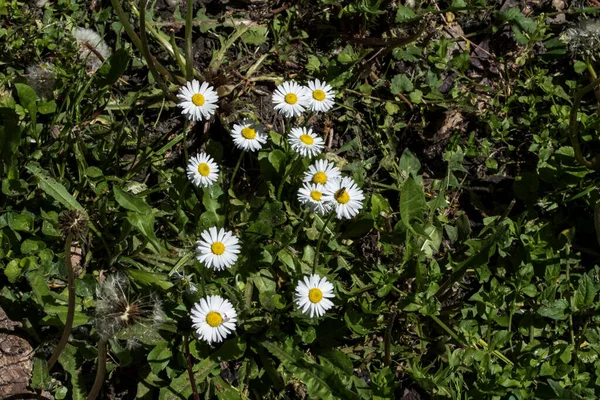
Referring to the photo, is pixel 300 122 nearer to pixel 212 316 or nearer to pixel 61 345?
pixel 212 316

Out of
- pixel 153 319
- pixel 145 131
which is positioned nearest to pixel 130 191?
pixel 145 131

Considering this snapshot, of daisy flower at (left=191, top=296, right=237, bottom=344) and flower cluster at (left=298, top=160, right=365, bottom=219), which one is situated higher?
flower cluster at (left=298, top=160, right=365, bottom=219)

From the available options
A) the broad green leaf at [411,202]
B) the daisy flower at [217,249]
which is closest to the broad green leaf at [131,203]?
the daisy flower at [217,249]

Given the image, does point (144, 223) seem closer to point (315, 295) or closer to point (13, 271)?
point (13, 271)

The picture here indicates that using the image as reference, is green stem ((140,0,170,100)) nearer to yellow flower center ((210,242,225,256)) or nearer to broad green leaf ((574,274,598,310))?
yellow flower center ((210,242,225,256))

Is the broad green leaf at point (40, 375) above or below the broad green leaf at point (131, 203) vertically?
below

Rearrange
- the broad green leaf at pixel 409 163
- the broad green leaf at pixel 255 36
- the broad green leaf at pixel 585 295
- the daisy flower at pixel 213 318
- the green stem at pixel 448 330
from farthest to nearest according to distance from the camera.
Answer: the broad green leaf at pixel 255 36, the broad green leaf at pixel 409 163, the broad green leaf at pixel 585 295, the green stem at pixel 448 330, the daisy flower at pixel 213 318

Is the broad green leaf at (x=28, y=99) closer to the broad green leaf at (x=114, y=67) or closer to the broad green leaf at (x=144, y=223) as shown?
the broad green leaf at (x=114, y=67)

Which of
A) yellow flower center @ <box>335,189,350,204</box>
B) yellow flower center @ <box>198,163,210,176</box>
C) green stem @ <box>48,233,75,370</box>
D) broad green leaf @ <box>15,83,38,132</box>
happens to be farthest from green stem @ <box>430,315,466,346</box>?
broad green leaf @ <box>15,83,38,132</box>
